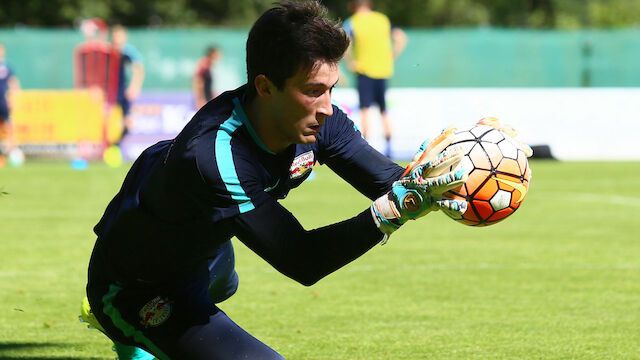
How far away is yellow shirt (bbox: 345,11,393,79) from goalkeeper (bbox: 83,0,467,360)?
1526cm

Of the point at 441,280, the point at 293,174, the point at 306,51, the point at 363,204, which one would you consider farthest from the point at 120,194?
the point at 363,204

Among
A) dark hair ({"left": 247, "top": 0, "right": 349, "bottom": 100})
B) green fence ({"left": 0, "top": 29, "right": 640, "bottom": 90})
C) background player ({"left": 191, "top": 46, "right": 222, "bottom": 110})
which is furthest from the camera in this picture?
green fence ({"left": 0, "top": 29, "right": 640, "bottom": 90})

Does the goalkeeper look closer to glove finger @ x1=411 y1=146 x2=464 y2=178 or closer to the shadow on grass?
glove finger @ x1=411 y1=146 x2=464 y2=178

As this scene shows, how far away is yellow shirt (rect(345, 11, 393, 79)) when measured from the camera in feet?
63.5

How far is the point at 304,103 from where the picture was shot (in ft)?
12.2

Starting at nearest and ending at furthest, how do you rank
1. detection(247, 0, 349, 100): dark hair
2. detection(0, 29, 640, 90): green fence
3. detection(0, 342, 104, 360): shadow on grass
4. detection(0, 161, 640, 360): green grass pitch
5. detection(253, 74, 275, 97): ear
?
detection(247, 0, 349, 100): dark hair → detection(253, 74, 275, 97): ear → detection(0, 342, 104, 360): shadow on grass → detection(0, 161, 640, 360): green grass pitch → detection(0, 29, 640, 90): green fence

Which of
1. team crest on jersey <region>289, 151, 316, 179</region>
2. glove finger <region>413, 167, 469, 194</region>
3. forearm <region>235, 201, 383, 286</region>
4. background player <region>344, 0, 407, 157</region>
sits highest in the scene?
glove finger <region>413, 167, 469, 194</region>

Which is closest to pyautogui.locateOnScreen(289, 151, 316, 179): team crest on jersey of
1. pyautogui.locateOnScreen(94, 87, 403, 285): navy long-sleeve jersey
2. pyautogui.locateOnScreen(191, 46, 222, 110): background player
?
pyautogui.locateOnScreen(94, 87, 403, 285): navy long-sleeve jersey

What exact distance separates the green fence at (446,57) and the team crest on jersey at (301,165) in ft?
72.6

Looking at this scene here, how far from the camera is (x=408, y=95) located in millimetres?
22781

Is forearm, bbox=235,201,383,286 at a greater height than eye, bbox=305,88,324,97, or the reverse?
eye, bbox=305,88,324,97

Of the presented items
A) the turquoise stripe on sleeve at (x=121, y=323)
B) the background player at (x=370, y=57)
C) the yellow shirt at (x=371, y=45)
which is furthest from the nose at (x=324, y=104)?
the yellow shirt at (x=371, y=45)

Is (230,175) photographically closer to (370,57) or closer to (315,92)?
(315,92)

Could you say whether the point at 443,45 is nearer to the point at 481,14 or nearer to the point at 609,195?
the point at 609,195
